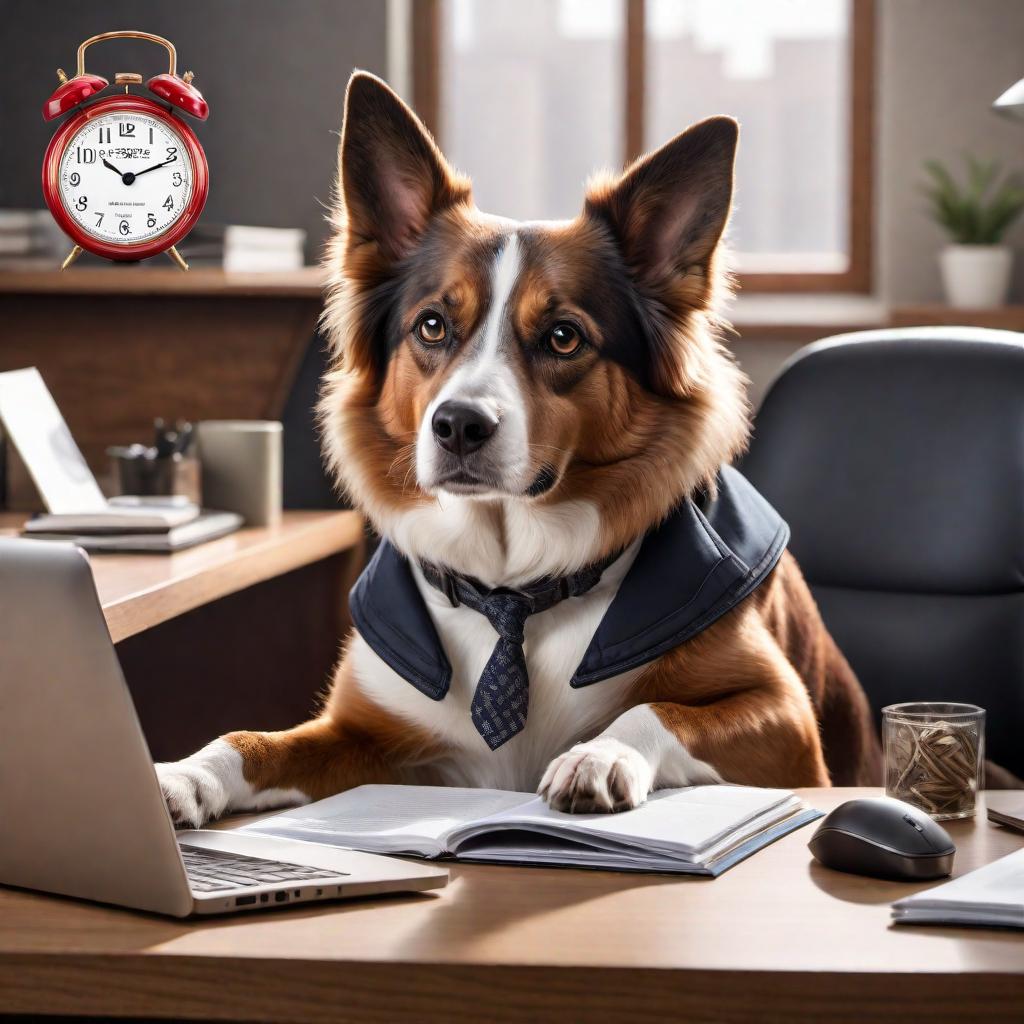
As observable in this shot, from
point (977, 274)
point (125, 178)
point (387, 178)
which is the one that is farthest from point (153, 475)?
point (977, 274)

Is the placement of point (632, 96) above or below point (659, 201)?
above

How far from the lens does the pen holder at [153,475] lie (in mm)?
2365

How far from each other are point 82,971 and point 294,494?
2.37 m

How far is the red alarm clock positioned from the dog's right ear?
11.3 inches

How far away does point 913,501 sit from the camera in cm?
194

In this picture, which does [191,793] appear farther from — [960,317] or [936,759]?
[960,317]

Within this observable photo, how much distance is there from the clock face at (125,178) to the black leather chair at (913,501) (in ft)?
3.42

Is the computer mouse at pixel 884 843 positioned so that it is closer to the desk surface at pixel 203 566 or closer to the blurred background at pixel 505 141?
the desk surface at pixel 203 566

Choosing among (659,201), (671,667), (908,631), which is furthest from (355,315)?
(908,631)

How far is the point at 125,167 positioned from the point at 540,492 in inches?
21.3

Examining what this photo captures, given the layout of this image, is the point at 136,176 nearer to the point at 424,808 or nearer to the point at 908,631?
the point at 424,808

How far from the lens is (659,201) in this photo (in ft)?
5.12

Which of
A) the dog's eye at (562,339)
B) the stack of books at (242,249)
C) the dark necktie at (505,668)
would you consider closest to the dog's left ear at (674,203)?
the dog's eye at (562,339)

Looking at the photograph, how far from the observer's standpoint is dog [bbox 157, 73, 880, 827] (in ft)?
4.51
